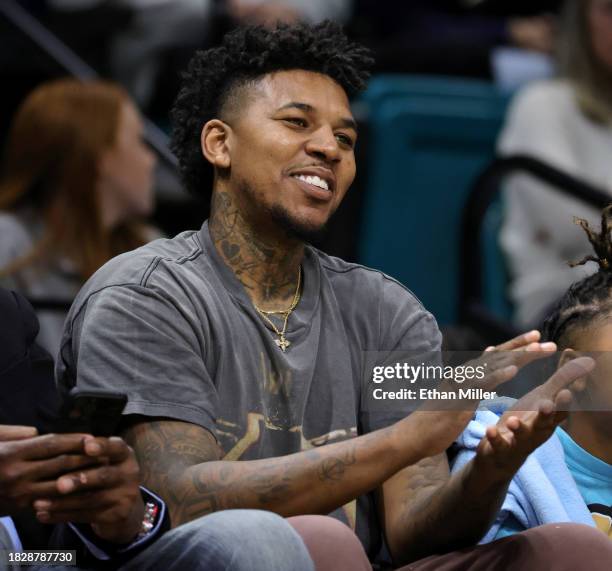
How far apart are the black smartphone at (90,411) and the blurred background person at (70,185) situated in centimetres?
184

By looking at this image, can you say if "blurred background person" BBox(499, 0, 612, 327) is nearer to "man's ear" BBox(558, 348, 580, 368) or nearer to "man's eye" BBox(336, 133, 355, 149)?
"man's eye" BBox(336, 133, 355, 149)

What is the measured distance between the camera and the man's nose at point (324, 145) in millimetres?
2328

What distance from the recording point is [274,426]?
2150 millimetres

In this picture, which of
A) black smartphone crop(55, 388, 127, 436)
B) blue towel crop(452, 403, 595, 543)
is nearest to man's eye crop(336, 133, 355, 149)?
blue towel crop(452, 403, 595, 543)

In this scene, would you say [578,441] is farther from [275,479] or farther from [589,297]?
[275,479]

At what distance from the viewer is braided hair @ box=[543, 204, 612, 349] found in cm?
231

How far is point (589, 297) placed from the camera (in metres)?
2.33

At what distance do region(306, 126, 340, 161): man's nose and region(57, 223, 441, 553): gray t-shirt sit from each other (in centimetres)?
21

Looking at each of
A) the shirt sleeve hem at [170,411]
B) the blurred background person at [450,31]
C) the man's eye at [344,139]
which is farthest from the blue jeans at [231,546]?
the blurred background person at [450,31]

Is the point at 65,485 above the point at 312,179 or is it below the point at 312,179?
below

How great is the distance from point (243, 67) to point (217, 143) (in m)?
0.14

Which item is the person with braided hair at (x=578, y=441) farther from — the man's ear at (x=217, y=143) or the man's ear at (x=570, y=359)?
the man's ear at (x=217, y=143)
